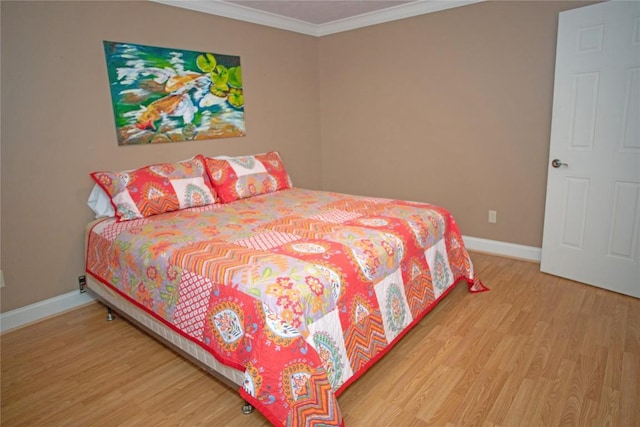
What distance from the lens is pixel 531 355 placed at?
2129 millimetres

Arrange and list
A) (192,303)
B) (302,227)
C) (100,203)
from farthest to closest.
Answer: (100,203) → (302,227) → (192,303)

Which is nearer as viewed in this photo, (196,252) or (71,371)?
(196,252)

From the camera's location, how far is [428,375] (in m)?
2.01

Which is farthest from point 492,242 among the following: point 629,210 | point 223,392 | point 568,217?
point 223,392

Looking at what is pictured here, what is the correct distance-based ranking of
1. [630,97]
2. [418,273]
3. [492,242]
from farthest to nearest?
[492,242]
[630,97]
[418,273]

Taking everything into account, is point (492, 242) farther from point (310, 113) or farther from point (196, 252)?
point (196, 252)

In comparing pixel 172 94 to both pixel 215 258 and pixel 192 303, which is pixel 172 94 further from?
pixel 192 303

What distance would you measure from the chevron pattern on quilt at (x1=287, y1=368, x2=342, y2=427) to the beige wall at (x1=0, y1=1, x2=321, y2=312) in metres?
2.19

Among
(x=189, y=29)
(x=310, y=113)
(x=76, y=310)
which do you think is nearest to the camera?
(x=76, y=310)

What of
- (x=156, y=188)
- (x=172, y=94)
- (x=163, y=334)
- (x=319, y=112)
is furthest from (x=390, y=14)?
(x=163, y=334)

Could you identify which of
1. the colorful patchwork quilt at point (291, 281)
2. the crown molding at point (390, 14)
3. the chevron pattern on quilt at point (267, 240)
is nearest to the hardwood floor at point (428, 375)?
the colorful patchwork quilt at point (291, 281)

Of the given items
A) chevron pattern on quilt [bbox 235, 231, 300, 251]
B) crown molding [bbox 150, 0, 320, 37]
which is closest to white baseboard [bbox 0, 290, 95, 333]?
chevron pattern on quilt [bbox 235, 231, 300, 251]

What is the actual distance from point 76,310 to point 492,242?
3.45 metres

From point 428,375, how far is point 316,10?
3276 mm
